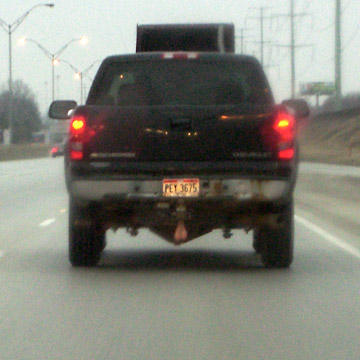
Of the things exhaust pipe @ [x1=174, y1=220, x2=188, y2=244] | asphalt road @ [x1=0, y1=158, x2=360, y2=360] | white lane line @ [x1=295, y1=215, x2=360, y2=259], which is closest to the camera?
asphalt road @ [x1=0, y1=158, x2=360, y2=360]

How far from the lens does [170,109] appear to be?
35.8 feet

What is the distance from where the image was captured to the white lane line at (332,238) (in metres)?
14.1

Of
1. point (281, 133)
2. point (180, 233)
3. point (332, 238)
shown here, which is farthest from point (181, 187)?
point (332, 238)

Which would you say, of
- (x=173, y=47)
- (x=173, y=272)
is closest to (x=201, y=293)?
(x=173, y=272)

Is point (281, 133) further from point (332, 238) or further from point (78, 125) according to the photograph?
point (332, 238)

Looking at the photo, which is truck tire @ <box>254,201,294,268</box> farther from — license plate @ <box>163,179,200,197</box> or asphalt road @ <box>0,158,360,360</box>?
license plate @ <box>163,179,200,197</box>

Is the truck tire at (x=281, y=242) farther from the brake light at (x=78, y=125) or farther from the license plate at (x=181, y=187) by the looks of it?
the brake light at (x=78, y=125)

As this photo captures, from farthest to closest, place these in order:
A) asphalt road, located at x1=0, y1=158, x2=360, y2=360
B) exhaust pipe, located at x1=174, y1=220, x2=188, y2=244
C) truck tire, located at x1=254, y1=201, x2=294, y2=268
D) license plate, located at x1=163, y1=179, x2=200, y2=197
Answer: exhaust pipe, located at x1=174, y1=220, x2=188, y2=244
truck tire, located at x1=254, y1=201, x2=294, y2=268
license plate, located at x1=163, y1=179, x2=200, y2=197
asphalt road, located at x1=0, y1=158, x2=360, y2=360

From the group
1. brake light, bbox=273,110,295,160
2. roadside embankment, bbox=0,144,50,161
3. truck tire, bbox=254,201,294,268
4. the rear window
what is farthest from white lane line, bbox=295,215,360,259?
roadside embankment, bbox=0,144,50,161

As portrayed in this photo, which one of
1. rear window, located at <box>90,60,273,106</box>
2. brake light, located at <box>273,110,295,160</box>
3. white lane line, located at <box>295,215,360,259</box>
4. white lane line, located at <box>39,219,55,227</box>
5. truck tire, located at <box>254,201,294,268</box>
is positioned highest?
rear window, located at <box>90,60,273,106</box>

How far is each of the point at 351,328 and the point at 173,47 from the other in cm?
1686

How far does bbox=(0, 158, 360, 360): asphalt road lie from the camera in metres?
7.50

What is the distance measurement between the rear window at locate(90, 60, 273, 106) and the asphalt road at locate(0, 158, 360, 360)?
1.73 metres

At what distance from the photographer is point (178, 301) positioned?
377 inches
